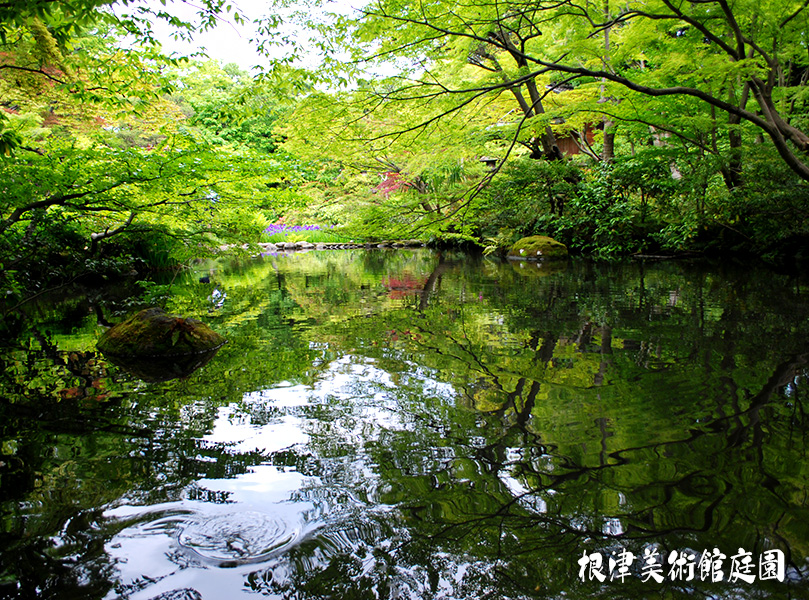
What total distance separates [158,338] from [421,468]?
3.53 m

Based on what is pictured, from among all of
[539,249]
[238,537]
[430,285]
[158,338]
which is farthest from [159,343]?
[539,249]

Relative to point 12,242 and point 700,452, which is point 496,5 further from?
point 12,242

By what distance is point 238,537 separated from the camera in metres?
2.02

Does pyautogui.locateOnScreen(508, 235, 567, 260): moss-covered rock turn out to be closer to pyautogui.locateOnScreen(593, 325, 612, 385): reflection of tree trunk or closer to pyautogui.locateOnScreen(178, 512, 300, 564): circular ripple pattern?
pyautogui.locateOnScreen(593, 325, 612, 385): reflection of tree trunk

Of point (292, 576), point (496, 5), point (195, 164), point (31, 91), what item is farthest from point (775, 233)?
point (31, 91)

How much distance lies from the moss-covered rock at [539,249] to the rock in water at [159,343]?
37.0 ft

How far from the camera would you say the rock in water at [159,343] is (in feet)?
15.3

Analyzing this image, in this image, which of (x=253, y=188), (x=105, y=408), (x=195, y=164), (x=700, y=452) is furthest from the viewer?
(x=253, y=188)

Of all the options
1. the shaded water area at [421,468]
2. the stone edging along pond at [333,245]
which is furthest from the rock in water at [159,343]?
the stone edging along pond at [333,245]

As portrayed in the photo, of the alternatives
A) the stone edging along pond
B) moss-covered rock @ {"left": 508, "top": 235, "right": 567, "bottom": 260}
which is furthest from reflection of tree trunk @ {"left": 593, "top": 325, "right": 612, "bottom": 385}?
the stone edging along pond

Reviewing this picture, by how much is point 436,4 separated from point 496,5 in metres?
0.58

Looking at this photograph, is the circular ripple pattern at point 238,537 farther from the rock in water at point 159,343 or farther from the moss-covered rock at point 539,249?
the moss-covered rock at point 539,249

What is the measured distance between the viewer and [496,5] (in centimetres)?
485

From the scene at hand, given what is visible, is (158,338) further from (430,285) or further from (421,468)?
(430,285)
